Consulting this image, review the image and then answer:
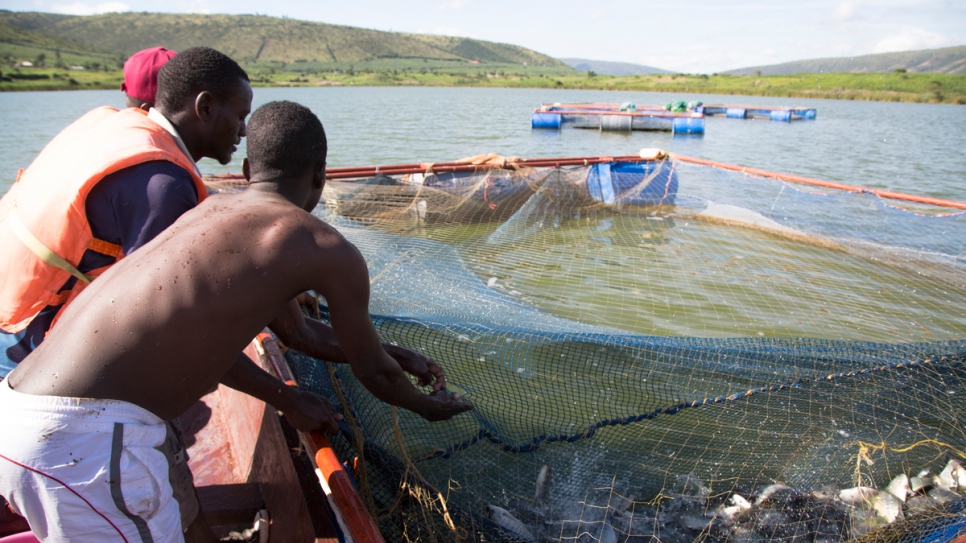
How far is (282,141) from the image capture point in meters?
1.51

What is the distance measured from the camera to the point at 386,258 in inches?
202

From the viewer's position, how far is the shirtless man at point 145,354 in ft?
4.05

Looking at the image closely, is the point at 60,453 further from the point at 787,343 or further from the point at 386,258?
the point at 386,258

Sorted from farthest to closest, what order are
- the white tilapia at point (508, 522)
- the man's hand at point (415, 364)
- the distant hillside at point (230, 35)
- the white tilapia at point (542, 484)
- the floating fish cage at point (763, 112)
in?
the distant hillside at point (230, 35)
the floating fish cage at point (763, 112)
the white tilapia at point (542, 484)
the white tilapia at point (508, 522)
the man's hand at point (415, 364)

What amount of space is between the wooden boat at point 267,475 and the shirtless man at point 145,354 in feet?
1.39

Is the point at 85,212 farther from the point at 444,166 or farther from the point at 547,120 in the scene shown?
the point at 547,120

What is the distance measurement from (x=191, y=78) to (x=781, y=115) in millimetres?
32346

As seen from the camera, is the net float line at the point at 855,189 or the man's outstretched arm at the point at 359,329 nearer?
the man's outstretched arm at the point at 359,329

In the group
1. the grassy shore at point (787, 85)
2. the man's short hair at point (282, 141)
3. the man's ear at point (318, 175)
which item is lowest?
the man's ear at point (318, 175)

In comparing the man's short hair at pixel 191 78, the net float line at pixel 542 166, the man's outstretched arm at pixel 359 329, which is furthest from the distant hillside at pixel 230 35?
the man's outstretched arm at pixel 359 329

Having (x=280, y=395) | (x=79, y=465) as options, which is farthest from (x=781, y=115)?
(x=79, y=465)

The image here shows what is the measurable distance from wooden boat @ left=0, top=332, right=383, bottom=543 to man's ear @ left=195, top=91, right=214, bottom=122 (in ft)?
3.11

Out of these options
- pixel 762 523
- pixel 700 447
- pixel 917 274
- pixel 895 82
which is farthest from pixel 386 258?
pixel 895 82

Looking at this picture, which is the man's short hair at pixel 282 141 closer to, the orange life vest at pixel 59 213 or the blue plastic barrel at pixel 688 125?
the orange life vest at pixel 59 213
